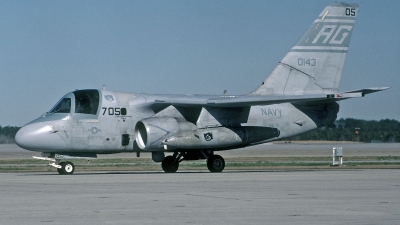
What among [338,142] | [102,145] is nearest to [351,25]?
[102,145]

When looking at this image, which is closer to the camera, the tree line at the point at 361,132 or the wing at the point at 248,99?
the wing at the point at 248,99

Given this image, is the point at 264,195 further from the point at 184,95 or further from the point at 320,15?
the point at 320,15

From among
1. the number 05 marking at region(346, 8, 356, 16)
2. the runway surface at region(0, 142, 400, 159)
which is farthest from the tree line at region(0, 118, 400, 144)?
the number 05 marking at region(346, 8, 356, 16)

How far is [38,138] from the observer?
26.3 meters

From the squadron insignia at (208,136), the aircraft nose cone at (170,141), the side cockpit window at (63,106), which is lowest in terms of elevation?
the aircraft nose cone at (170,141)

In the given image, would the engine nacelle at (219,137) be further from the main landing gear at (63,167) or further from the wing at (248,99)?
the main landing gear at (63,167)

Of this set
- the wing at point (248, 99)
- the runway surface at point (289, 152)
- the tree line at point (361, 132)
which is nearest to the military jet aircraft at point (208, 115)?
the wing at point (248, 99)

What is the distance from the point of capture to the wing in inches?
1073

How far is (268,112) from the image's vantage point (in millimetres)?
29641

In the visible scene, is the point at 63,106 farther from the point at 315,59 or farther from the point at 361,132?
the point at 361,132

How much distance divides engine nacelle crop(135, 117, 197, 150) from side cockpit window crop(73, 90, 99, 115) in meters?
1.77

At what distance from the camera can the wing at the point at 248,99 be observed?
1073 inches

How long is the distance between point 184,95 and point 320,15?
688cm

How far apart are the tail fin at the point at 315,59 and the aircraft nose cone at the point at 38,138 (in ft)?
28.8
